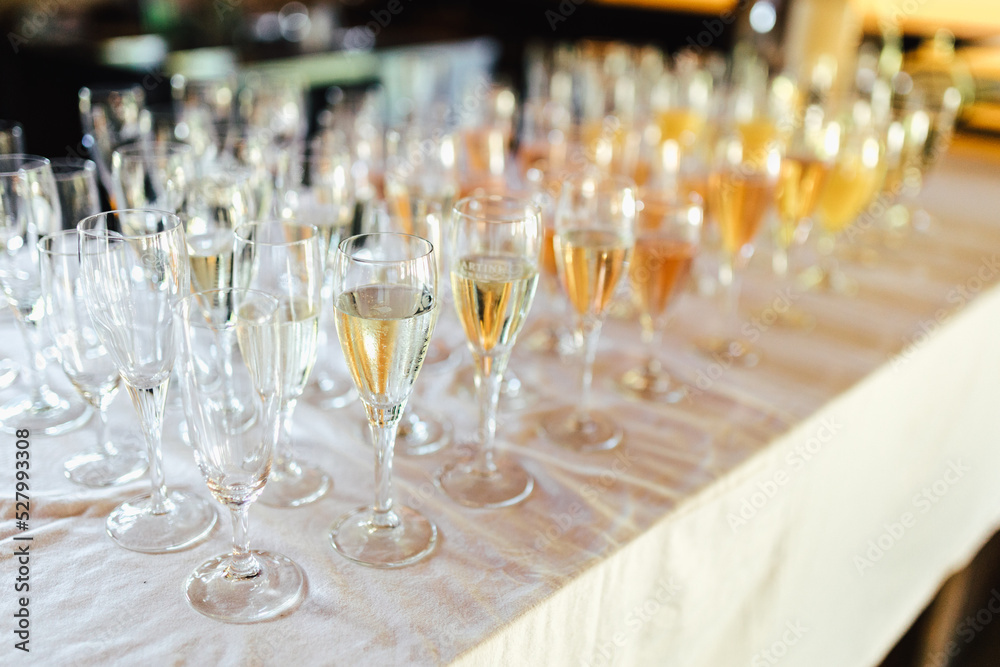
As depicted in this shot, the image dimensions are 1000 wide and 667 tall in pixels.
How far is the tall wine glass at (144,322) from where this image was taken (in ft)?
2.20

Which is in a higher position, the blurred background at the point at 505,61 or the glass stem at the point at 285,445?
the blurred background at the point at 505,61

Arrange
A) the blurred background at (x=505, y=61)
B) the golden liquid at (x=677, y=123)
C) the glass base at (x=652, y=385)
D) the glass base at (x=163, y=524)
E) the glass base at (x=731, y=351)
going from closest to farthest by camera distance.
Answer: the glass base at (x=163, y=524), the glass base at (x=652, y=385), the glass base at (x=731, y=351), the blurred background at (x=505, y=61), the golden liquid at (x=677, y=123)

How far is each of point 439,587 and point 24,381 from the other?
576 millimetres

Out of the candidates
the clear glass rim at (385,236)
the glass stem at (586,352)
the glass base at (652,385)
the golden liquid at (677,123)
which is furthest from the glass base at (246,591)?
the golden liquid at (677,123)

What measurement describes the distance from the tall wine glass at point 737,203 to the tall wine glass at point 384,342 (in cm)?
58

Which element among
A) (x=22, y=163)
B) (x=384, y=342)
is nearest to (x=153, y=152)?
(x=22, y=163)

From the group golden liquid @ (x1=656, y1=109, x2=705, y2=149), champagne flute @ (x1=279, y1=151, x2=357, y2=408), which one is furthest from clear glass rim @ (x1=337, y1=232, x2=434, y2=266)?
golden liquid @ (x1=656, y1=109, x2=705, y2=149)

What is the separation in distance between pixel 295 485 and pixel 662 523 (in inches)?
13.7

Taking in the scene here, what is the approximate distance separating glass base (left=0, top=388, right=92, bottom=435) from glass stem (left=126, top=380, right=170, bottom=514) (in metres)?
0.20

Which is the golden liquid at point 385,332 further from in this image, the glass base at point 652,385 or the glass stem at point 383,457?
the glass base at point 652,385

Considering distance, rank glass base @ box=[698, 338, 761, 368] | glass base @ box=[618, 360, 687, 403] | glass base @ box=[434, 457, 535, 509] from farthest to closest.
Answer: glass base @ box=[698, 338, 761, 368], glass base @ box=[618, 360, 687, 403], glass base @ box=[434, 457, 535, 509]

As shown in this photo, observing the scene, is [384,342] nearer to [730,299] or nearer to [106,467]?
[106,467]

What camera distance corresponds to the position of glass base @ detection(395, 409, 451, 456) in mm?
901

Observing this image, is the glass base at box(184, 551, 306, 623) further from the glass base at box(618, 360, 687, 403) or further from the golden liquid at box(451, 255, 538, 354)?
the glass base at box(618, 360, 687, 403)
